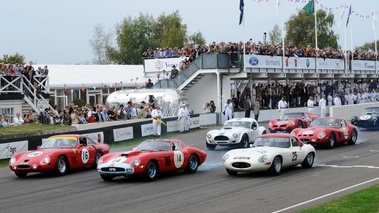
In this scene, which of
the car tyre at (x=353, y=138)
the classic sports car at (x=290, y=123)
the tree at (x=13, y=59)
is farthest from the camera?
the tree at (x=13, y=59)

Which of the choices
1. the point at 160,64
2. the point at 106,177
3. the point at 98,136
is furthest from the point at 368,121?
the point at 106,177

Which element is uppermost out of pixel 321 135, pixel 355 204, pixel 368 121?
pixel 368 121

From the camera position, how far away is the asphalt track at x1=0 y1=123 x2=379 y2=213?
1445cm

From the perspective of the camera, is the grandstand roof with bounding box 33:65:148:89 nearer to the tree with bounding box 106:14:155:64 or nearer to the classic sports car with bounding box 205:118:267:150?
the classic sports car with bounding box 205:118:267:150

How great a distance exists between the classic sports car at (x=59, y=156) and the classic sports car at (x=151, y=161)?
2.28m

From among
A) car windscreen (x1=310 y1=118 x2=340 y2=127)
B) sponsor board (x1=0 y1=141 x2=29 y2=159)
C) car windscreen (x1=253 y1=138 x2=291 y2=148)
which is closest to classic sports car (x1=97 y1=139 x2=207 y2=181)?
car windscreen (x1=253 y1=138 x2=291 y2=148)

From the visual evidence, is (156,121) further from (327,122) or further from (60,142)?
(60,142)

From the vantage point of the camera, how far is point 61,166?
2123 cm

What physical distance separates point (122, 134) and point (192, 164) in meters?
13.4

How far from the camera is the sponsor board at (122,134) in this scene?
33.1m

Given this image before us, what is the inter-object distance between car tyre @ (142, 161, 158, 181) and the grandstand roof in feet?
88.2

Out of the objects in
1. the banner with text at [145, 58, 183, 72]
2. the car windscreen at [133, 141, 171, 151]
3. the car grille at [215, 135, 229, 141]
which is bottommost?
the car grille at [215, 135, 229, 141]

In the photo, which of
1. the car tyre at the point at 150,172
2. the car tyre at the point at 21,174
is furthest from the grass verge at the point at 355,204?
the car tyre at the point at 21,174

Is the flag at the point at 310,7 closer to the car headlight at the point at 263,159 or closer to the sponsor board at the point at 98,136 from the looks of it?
the sponsor board at the point at 98,136
